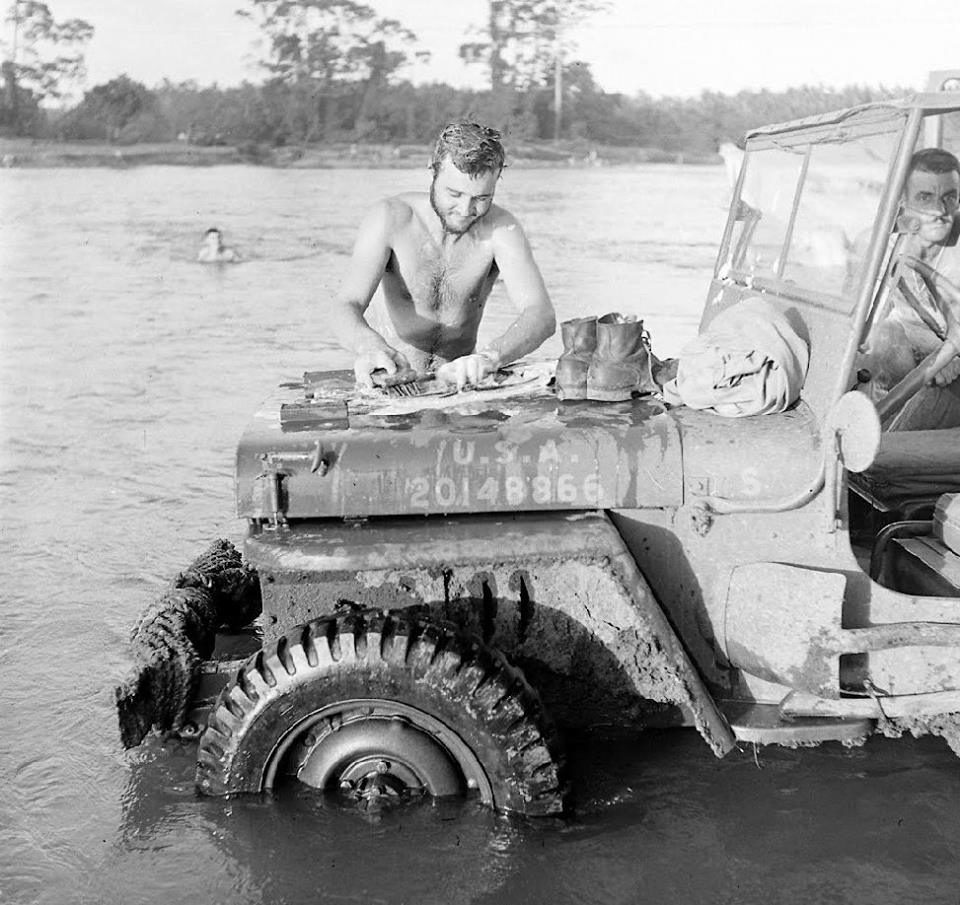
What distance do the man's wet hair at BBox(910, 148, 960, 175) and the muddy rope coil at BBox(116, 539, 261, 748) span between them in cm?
270

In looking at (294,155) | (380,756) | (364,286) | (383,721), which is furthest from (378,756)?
(294,155)

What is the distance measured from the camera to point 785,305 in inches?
165

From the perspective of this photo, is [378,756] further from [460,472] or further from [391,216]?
[391,216]

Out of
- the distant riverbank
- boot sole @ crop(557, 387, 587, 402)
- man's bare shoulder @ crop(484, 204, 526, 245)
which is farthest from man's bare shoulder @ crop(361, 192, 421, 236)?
the distant riverbank

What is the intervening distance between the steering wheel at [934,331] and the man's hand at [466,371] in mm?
1344

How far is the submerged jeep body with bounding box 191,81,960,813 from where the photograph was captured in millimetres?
3510

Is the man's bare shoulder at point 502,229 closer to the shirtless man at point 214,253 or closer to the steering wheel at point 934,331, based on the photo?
the steering wheel at point 934,331

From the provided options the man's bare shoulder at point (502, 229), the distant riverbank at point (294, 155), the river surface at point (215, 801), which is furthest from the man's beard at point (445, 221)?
the distant riverbank at point (294, 155)

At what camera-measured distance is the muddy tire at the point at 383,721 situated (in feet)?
11.3

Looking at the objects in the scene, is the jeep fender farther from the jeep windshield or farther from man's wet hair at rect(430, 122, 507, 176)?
man's wet hair at rect(430, 122, 507, 176)

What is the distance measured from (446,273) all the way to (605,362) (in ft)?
3.55

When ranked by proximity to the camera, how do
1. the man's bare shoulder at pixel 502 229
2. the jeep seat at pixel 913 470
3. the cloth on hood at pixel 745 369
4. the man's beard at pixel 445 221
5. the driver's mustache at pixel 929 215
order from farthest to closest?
the man's bare shoulder at pixel 502 229 < the man's beard at pixel 445 221 < the jeep seat at pixel 913 470 < the driver's mustache at pixel 929 215 < the cloth on hood at pixel 745 369

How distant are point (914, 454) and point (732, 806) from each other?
1.32m

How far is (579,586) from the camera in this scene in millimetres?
3641
